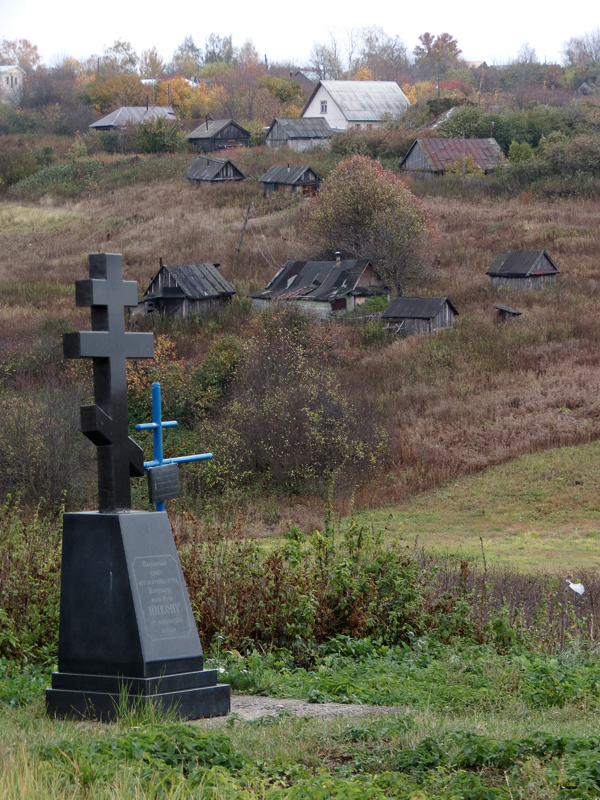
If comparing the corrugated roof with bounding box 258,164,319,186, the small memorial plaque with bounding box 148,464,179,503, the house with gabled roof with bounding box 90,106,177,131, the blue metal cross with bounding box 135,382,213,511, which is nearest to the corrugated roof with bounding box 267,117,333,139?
the corrugated roof with bounding box 258,164,319,186

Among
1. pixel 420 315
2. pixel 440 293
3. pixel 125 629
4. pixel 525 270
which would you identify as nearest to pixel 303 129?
pixel 440 293

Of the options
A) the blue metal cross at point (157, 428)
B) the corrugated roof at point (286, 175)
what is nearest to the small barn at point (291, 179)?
the corrugated roof at point (286, 175)

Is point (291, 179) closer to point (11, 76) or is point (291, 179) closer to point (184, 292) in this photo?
point (184, 292)

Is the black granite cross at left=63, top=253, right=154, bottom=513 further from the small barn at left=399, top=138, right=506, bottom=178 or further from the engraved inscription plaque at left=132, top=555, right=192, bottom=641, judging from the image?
the small barn at left=399, top=138, right=506, bottom=178

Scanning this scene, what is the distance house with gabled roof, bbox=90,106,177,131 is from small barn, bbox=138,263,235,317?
50657 millimetres

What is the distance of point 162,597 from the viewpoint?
6684 mm

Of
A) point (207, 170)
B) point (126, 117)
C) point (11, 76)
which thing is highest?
point (11, 76)

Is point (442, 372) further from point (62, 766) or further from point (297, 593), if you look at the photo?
point (62, 766)

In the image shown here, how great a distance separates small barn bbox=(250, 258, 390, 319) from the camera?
138 feet


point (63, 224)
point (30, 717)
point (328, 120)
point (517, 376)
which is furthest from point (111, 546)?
point (328, 120)

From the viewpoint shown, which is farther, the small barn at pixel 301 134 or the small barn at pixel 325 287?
the small barn at pixel 301 134

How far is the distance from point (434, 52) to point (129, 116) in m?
82.4

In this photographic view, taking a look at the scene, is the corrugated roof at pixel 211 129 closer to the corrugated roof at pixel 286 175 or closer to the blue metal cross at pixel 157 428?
the corrugated roof at pixel 286 175

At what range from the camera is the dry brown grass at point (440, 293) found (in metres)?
28.4
